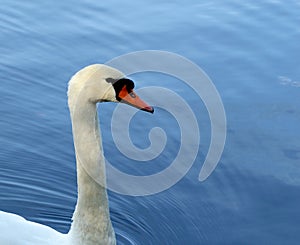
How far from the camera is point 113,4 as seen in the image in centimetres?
883

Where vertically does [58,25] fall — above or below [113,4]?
below

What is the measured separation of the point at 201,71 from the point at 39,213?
265 cm

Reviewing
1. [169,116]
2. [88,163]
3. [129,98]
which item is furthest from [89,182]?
[169,116]

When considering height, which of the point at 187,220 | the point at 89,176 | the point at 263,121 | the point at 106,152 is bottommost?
the point at 89,176

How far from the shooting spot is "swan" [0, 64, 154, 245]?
4297mm

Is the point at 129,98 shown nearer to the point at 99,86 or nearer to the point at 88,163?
the point at 99,86

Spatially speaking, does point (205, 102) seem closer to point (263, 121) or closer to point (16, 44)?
point (263, 121)

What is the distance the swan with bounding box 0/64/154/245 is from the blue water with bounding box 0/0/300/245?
883mm

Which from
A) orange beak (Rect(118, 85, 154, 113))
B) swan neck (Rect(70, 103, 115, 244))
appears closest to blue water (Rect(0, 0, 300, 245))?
swan neck (Rect(70, 103, 115, 244))

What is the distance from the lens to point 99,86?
14.1ft

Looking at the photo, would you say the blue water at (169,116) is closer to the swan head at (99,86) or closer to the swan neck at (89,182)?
the swan neck at (89,182)

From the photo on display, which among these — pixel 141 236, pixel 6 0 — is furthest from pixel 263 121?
pixel 6 0

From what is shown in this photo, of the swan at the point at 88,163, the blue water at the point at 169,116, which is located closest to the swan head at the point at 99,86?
the swan at the point at 88,163

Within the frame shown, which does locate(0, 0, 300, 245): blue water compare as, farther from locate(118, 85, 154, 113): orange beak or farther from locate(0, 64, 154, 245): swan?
locate(118, 85, 154, 113): orange beak
